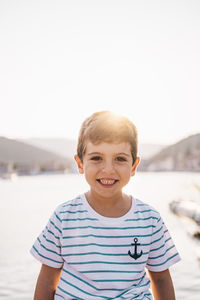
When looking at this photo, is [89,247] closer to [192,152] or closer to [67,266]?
[67,266]

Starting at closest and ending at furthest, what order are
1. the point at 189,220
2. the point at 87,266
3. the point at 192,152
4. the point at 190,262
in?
the point at 87,266
the point at 190,262
the point at 189,220
the point at 192,152

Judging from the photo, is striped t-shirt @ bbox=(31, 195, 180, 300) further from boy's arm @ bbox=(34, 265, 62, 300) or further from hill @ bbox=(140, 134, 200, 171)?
hill @ bbox=(140, 134, 200, 171)

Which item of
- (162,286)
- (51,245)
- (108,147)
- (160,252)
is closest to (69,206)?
(51,245)

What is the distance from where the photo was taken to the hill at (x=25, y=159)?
8544 centimetres

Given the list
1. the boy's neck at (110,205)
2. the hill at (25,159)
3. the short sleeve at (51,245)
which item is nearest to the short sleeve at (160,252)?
the boy's neck at (110,205)

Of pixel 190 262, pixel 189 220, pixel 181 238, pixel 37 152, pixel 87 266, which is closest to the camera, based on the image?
pixel 87 266

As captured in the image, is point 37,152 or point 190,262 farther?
point 37,152

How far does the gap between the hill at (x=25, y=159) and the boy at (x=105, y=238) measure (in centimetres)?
8029

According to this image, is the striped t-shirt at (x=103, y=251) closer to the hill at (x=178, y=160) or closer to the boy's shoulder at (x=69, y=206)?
the boy's shoulder at (x=69, y=206)

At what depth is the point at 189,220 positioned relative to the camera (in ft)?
43.1

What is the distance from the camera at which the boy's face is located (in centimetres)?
162

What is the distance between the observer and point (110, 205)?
→ 1.69 metres

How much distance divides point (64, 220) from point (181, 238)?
7.61 m

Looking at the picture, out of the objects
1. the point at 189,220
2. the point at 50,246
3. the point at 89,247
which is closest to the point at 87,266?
the point at 89,247
